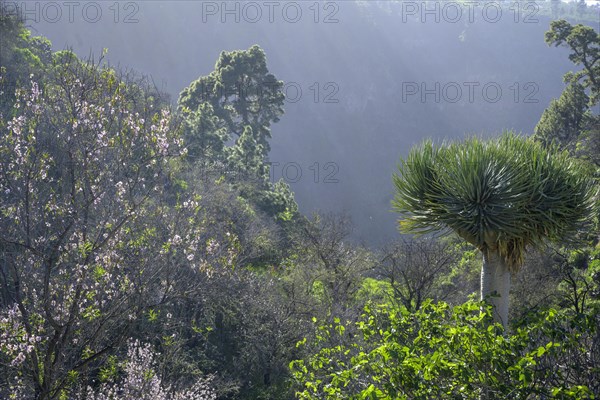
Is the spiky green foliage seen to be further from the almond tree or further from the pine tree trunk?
the almond tree

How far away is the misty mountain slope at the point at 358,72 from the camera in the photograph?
291 ft

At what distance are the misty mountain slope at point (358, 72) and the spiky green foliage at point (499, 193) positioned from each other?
6750 centimetres

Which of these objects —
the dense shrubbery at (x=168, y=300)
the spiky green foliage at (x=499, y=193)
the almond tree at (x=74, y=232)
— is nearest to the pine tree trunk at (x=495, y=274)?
the spiky green foliage at (x=499, y=193)

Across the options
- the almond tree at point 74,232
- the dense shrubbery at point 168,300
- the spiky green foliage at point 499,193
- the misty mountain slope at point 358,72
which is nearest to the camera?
the dense shrubbery at point 168,300

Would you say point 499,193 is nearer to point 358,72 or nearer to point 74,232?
point 74,232

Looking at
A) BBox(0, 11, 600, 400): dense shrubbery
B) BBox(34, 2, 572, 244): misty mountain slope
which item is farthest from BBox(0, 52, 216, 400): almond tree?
BBox(34, 2, 572, 244): misty mountain slope

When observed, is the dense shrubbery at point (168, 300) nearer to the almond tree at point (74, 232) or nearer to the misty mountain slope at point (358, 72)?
the almond tree at point (74, 232)

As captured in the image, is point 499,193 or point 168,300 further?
point 499,193

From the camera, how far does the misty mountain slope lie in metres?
88.6

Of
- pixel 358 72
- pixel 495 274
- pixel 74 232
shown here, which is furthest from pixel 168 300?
pixel 358 72

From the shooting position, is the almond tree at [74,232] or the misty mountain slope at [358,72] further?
the misty mountain slope at [358,72]

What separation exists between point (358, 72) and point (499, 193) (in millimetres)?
102626

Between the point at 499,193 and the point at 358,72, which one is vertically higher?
the point at 358,72

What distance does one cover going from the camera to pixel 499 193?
9.62 metres
